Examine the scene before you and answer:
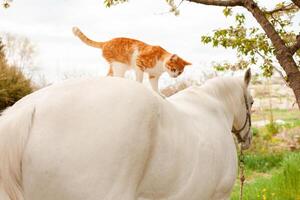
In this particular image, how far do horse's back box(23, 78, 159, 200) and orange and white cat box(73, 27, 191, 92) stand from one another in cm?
262

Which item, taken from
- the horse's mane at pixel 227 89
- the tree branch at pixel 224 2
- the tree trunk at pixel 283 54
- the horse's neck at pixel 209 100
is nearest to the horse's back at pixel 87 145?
the horse's neck at pixel 209 100

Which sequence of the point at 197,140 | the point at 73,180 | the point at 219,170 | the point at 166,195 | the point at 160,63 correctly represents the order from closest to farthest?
1. the point at 73,180
2. the point at 166,195
3. the point at 197,140
4. the point at 219,170
5. the point at 160,63

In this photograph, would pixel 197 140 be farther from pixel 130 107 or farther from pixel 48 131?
pixel 48 131

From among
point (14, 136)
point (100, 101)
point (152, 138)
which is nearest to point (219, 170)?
point (152, 138)

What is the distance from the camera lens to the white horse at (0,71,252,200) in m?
2.18

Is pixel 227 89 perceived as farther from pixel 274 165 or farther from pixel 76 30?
pixel 274 165

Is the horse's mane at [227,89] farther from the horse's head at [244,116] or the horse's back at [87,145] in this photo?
the horse's back at [87,145]

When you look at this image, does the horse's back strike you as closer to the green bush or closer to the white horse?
the white horse

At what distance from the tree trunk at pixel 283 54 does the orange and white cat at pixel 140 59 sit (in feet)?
3.37

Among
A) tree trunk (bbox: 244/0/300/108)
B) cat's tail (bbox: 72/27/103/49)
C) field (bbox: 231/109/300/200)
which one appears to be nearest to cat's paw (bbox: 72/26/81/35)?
cat's tail (bbox: 72/27/103/49)

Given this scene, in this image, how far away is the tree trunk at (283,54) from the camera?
5.14m

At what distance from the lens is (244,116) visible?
13.3ft

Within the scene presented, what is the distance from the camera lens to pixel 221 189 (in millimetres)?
3098

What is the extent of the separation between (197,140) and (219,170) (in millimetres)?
381
